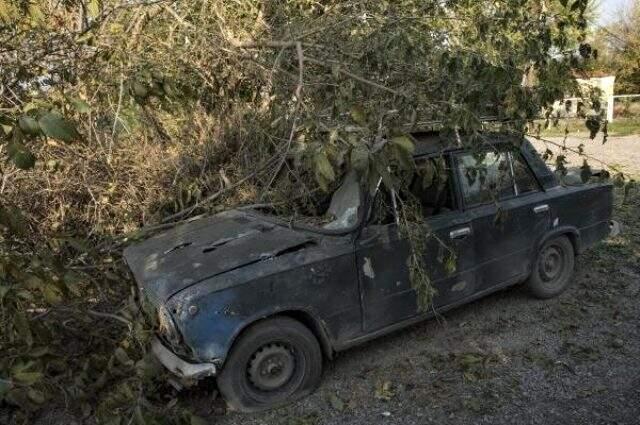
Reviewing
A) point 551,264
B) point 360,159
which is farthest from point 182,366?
point 551,264

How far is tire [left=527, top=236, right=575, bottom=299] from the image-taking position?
4.82 meters

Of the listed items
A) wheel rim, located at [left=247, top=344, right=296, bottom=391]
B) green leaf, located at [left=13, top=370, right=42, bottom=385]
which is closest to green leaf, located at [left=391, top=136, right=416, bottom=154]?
wheel rim, located at [left=247, top=344, right=296, bottom=391]

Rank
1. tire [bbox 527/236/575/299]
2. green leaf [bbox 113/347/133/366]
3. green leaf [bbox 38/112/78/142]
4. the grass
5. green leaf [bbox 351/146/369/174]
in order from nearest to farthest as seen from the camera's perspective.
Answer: green leaf [bbox 38/112/78/142]
green leaf [bbox 351/146/369/174]
green leaf [bbox 113/347/133/366]
tire [bbox 527/236/575/299]
the grass

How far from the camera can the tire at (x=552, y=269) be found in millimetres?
4820

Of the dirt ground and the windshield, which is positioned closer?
the dirt ground

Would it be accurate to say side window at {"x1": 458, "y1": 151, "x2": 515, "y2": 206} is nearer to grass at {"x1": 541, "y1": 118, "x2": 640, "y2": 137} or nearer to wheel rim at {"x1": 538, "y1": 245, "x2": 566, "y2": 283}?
wheel rim at {"x1": 538, "y1": 245, "x2": 566, "y2": 283}

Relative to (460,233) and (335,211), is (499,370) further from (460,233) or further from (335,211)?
(335,211)

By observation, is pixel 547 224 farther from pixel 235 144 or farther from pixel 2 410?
pixel 2 410

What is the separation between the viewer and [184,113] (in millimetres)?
6090

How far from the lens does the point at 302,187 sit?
4387 mm

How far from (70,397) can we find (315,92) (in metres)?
2.81

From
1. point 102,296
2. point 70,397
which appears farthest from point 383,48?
point 70,397

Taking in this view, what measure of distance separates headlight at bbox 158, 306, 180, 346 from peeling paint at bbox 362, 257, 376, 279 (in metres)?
1.27

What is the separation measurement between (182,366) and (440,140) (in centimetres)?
244
